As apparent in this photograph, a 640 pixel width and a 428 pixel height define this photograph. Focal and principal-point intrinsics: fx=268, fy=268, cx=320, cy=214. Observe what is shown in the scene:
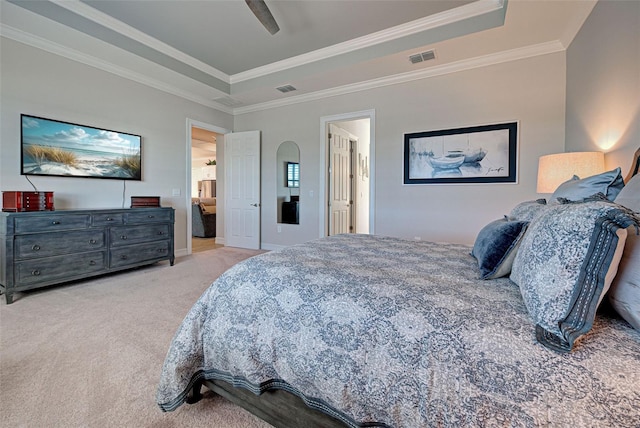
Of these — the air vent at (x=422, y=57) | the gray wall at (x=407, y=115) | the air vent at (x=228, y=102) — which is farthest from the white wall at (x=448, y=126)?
the air vent at (x=228, y=102)

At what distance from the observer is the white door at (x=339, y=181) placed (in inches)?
187

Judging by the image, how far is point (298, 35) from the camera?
11.0 ft

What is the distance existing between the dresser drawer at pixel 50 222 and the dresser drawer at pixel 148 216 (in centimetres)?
45

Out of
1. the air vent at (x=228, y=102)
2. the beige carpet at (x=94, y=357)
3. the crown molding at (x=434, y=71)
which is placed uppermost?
the air vent at (x=228, y=102)

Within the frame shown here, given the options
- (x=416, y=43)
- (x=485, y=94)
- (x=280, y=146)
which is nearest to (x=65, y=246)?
(x=280, y=146)

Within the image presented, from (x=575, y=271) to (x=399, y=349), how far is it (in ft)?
1.73

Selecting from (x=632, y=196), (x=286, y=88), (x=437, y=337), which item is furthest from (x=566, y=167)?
(x=286, y=88)

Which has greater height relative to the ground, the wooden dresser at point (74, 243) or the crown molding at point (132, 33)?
the crown molding at point (132, 33)

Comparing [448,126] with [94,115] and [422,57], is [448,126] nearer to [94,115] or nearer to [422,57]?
[422,57]

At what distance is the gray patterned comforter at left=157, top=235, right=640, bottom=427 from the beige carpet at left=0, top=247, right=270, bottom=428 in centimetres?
23

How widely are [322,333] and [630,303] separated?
893 millimetres

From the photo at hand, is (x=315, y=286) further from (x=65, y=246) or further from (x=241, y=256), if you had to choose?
(x=241, y=256)

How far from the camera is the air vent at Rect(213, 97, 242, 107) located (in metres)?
4.86

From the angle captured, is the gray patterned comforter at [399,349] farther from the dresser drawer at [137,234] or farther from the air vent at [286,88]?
the air vent at [286,88]
